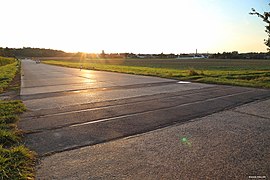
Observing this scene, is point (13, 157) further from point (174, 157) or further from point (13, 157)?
point (174, 157)

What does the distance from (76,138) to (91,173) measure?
1527 millimetres

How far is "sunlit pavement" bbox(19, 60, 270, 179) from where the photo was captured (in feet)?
10.8

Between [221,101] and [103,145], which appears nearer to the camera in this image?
[103,145]

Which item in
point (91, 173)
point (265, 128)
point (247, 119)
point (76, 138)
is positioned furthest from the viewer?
point (247, 119)

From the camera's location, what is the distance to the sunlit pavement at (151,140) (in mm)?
3305

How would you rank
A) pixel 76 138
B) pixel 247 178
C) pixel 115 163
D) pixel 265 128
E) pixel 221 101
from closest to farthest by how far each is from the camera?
1. pixel 247 178
2. pixel 115 163
3. pixel 76 138
4. pixel 265 128
5. pixel 221 101

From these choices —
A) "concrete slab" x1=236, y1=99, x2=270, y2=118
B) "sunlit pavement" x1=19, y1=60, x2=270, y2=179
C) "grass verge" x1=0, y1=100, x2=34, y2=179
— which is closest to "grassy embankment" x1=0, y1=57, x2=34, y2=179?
"grass verge" x1=0, y1=100, x2=34, y2=179

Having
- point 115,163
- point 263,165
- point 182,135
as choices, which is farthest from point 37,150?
point 263,165

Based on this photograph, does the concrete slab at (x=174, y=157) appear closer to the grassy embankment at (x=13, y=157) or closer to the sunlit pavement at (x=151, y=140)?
the sunlit pavement at (x=151, y=140)

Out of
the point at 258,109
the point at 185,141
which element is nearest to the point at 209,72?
the point at 258,109

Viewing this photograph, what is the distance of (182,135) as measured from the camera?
476 centimetres

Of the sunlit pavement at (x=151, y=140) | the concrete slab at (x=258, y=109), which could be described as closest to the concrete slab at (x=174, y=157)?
the sunlit pavement at (x=151, y=140)

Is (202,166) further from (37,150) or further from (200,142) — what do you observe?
(37,150)

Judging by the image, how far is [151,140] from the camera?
448 centimetres
